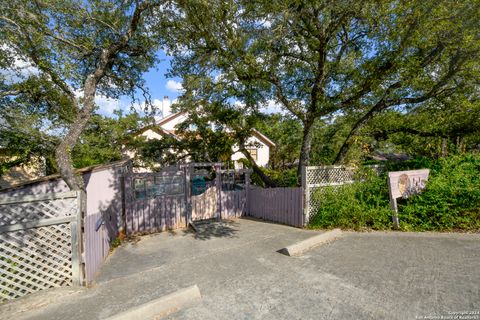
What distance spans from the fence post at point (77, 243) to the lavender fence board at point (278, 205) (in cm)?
544

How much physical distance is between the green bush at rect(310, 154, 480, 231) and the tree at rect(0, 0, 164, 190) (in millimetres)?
6468

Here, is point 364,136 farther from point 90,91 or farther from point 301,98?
point 90,91

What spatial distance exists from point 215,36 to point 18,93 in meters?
5.66

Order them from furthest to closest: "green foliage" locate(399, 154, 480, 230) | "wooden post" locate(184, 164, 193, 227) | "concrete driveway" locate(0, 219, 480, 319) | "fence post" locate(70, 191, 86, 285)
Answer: "wooden post" locate(184, 164, 193, 227) < "green foliage" locate(399, 154, 480, 230) < "fence post" locate(70, 191, 86, 285) < "concrete driveway" locate(0, 219, 480, 319)

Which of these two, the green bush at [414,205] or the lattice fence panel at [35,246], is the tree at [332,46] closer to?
the green bush at [414,205]

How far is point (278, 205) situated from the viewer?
780cm

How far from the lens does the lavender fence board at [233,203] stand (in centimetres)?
869

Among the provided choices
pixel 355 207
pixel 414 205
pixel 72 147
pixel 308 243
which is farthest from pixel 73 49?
pixel 414 205

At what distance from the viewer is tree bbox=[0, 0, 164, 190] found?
4.94 m

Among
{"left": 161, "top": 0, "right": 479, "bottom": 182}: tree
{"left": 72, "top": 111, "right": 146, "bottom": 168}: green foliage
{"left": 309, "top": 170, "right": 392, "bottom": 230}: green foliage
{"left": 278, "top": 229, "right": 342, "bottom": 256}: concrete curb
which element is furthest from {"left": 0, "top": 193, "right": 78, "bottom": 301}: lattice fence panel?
{"left": 72, "top": 111, "right": 146, "bottom": 168}: green foliage

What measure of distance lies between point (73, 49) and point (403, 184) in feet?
31.6

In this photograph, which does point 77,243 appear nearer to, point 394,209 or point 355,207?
point 355,207

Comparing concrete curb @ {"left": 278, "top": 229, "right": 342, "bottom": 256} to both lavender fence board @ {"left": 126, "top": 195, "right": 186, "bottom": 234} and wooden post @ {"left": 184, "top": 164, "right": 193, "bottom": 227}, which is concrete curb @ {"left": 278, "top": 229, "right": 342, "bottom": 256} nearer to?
wooden post @ {"left": 184, "top": 164, "right": 193, "bottom": 227}

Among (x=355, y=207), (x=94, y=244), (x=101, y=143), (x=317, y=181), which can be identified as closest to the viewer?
(x=94, y=244)
